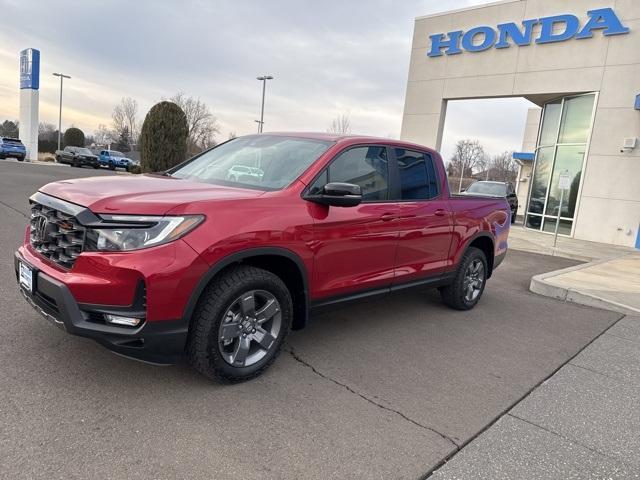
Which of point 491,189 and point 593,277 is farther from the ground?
point 491,189

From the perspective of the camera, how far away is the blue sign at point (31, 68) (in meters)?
35.2

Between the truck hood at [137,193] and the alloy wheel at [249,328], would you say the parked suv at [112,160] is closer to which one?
the truck hood at [137,193]

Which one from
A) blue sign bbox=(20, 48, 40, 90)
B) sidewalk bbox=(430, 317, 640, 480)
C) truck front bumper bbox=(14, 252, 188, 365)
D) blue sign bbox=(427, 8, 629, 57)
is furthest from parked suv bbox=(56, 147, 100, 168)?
sidewalk bbox=(430, 317, 640, 480)

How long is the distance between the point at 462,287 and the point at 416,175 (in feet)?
5.17

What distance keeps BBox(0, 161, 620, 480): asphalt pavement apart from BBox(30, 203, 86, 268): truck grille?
808 mm

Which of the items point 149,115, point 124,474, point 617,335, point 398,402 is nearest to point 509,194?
point 617,335

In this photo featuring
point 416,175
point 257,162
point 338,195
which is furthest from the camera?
point 416,175

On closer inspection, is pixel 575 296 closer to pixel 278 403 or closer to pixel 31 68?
pixel 278 403

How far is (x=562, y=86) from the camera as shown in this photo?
15250 millimetres

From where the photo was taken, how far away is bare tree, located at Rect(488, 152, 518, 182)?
7362 centimetres

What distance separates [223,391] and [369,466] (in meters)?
1.14

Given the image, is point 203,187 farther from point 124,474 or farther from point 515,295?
point 515,295

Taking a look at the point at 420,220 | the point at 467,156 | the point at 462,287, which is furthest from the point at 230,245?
the point at 467,156

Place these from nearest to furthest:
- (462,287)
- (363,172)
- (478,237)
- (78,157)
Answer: (363,172)
(462,287)
(478,237)
(78,157)
